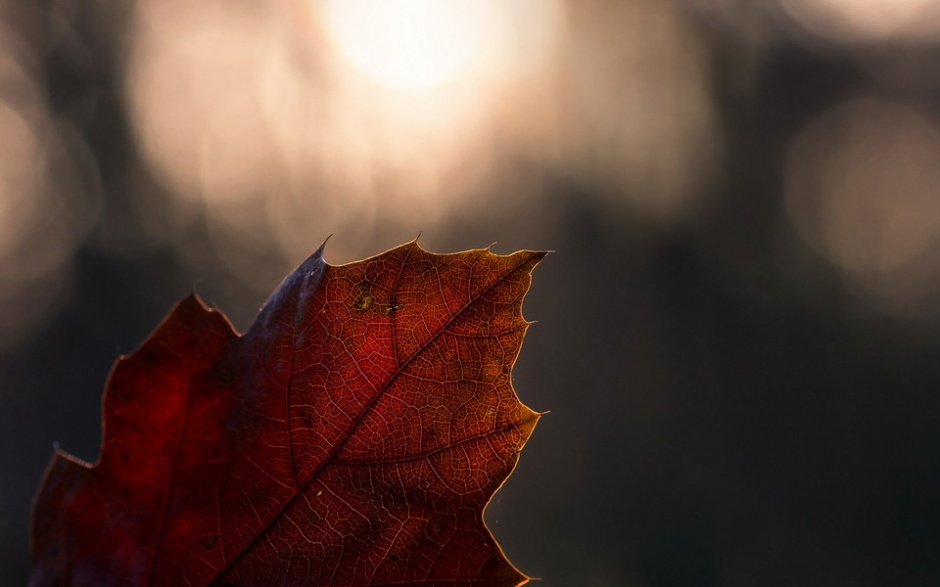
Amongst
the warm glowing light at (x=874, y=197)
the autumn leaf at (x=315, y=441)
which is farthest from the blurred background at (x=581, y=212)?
the autumn leaf at (x=315, y=441)

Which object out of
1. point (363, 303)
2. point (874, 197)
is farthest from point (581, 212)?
point (363, 303)

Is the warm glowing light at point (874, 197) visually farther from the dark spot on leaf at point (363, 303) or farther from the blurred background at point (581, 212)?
the dark spot on leaf at point (363, 303)

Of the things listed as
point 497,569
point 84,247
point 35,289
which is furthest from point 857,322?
point 35,289

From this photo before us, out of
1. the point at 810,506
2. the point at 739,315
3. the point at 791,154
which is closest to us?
the point at 810,506

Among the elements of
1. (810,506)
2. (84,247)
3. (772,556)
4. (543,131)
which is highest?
(543,131)

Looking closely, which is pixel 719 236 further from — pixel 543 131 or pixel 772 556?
pixel 772 556

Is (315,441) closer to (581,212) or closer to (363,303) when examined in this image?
(363,303)

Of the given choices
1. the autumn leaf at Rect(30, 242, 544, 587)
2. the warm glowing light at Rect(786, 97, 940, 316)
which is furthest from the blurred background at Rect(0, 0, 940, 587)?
the autumn leaf at Rect(30, 242, 544, 587)
